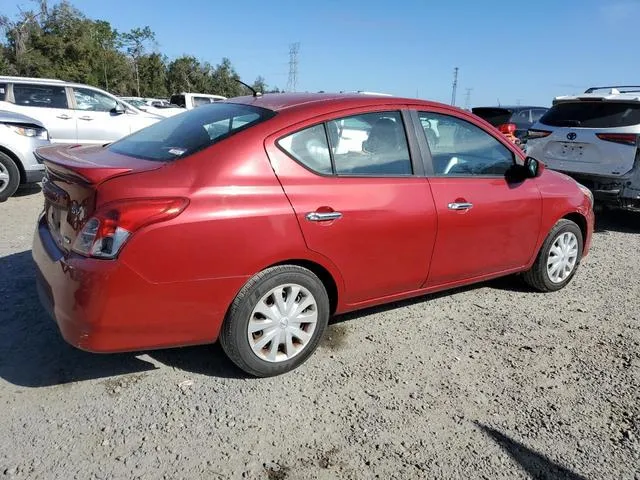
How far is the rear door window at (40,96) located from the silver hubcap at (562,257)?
851 cm

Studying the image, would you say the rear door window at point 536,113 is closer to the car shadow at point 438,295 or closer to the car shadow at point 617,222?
the car shadow at point 617,222

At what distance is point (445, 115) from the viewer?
3865 mm

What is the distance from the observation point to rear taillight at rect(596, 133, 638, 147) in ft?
21.5

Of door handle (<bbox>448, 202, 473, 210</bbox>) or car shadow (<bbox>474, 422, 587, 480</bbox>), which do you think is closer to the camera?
car shadow (<bbox>474, 422, 587, 480</bbox>)

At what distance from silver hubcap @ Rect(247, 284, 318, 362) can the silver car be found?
19.1 ft

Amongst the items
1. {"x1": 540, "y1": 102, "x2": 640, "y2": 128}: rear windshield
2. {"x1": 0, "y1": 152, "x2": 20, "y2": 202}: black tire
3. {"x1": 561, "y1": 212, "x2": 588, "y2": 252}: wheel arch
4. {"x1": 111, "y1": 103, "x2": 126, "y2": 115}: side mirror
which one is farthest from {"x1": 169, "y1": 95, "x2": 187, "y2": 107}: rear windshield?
{"x1": 561, "y1": 212, "x2": 588, "y2": 252}: wheel arch

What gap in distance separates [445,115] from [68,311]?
9.13 feet

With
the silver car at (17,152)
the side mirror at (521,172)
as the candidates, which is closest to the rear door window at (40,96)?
the silver car at (17,152)

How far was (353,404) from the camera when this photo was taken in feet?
9.72

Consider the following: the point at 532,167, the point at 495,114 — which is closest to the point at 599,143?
the point at 532,167

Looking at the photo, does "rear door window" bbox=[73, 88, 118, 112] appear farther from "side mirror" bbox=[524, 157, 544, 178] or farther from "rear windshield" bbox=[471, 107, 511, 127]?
"rear windshield" bbox=[471, 107, 511, 127]

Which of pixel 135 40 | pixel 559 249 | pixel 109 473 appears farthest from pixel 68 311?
pixel 135 40

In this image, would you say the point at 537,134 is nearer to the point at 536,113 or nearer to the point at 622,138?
the point at 622,138

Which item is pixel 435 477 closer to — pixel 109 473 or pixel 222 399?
pixel 222 399
